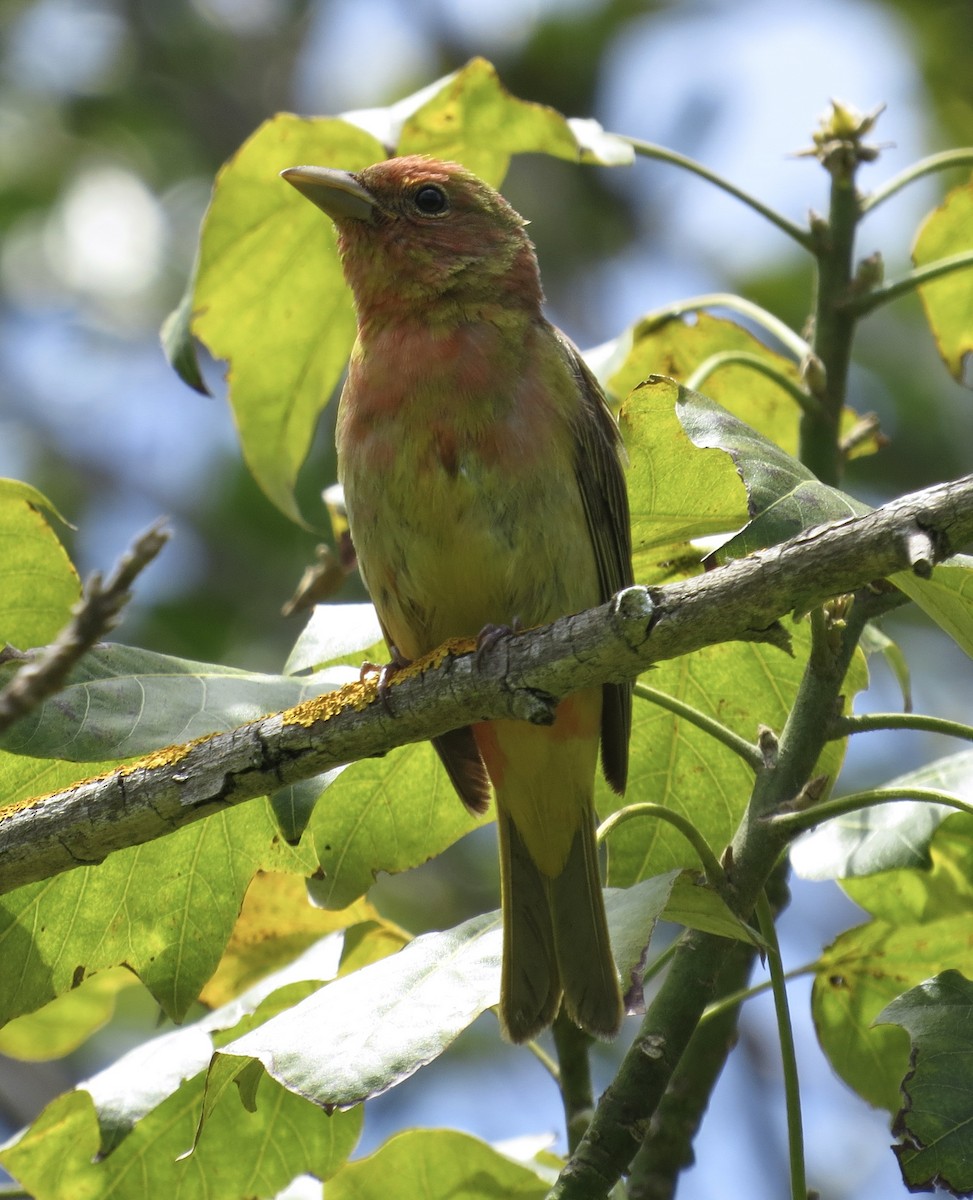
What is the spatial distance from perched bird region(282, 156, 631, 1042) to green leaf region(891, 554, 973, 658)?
0.93 metres

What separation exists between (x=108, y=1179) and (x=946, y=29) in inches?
286

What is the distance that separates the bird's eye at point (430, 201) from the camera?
12.8 feet

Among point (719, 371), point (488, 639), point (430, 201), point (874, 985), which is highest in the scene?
point (430, 201)

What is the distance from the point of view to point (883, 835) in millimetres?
2871

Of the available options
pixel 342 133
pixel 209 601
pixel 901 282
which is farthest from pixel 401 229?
pixel 209 601

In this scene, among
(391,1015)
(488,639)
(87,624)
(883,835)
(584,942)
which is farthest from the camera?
(584,942)

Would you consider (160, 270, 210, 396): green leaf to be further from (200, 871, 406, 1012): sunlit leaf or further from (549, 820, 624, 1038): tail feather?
(549, 820, 624, 1038): tail feather

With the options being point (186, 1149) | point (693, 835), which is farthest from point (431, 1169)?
point (693, 835)

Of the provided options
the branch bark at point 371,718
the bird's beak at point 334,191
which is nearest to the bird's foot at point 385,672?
the branch bark at point 371,718

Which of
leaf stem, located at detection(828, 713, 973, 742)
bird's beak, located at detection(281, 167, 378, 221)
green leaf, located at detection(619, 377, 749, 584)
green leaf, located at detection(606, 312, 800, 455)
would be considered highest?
bird's beak, located at detection(281, 167, 378, 221)

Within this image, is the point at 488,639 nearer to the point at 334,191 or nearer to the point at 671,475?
the point at 671,475

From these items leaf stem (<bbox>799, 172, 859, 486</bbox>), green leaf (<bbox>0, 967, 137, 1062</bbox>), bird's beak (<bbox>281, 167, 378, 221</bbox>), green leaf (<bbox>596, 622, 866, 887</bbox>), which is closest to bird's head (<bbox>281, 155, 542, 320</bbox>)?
bird's beak (<bbox>281, 167, 378, 221</bbox>)

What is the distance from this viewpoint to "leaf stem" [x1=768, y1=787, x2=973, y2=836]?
2.49 metres

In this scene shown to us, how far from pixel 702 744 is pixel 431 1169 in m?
0.97
